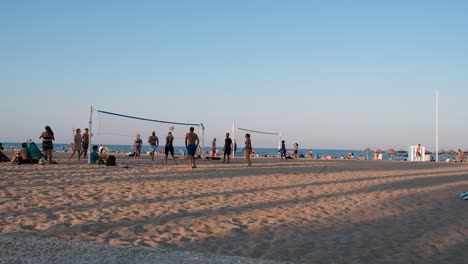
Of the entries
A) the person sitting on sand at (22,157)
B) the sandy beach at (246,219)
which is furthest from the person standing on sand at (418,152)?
the person sitting on sand at (22,157)

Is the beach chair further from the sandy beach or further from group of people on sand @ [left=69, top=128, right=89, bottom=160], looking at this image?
the sandy beach

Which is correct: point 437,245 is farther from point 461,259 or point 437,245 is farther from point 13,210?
point 13,210

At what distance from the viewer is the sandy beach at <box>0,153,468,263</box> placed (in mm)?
4219

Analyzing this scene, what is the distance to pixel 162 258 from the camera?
2.96 m

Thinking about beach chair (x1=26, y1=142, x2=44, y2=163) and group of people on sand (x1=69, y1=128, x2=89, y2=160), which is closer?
beach chair (x1=26, y1=142, x2=44, y2=163)

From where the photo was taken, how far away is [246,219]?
5578 mm

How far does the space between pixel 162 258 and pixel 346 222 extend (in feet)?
10.9

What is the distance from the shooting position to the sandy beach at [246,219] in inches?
166

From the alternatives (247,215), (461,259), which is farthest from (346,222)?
(461,259)

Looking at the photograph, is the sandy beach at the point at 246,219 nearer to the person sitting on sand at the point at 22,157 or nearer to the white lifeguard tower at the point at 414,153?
the person sitting on sand at the point at 22,157

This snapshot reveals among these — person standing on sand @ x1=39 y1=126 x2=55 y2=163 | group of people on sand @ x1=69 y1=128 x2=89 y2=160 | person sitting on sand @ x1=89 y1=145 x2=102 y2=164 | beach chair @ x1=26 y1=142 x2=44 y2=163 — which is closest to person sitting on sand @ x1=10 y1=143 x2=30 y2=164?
beach chair @ x1=26 y1=142 x2=44 y2=163

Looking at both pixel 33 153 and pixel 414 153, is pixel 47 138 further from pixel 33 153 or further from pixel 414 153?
pixel 414 153

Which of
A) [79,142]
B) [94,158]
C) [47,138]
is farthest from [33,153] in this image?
[79,142]

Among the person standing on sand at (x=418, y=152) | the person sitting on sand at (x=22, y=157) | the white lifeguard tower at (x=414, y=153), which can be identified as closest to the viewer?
the person sitting on sand at (x=22, y=157)
